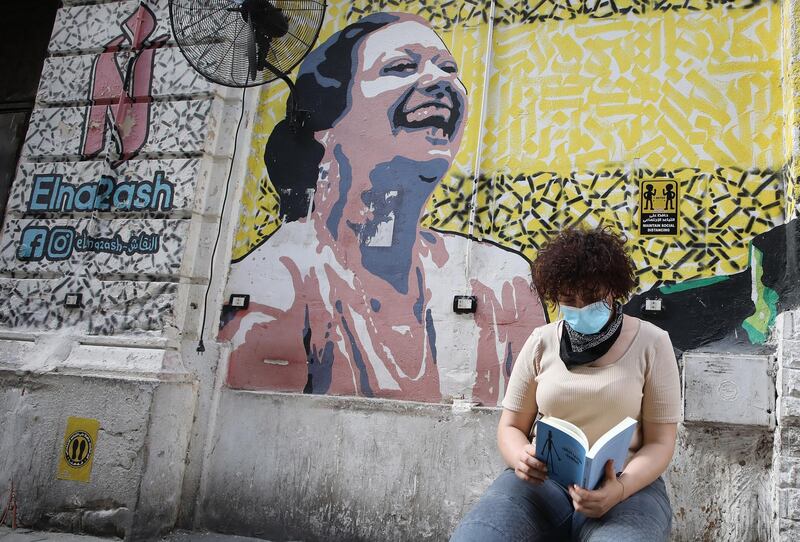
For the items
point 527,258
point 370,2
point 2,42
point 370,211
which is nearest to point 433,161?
point 370,211

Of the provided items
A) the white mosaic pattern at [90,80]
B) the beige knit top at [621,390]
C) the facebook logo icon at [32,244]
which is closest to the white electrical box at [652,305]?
the beige knit top at [621,390]

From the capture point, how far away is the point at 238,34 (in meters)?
4.08

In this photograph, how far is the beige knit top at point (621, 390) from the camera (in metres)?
2.16

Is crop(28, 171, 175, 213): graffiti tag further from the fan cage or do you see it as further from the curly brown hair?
the curly brown hair

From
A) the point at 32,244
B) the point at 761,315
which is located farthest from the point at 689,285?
the point at 32,244

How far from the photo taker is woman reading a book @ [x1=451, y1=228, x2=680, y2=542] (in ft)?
6.41

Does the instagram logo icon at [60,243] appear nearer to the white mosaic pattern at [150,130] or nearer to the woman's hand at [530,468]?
the white mosaic pattern at [150,130]

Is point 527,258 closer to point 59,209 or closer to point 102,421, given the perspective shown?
point 102,421

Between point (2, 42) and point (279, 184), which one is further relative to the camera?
point (2, 42)

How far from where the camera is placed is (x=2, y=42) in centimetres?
590

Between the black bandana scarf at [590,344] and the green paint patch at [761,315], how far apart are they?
1.57 metres

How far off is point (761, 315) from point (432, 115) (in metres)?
2.16

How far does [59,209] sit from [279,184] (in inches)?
58.6

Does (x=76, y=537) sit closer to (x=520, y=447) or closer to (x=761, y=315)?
(x=520, y=447)
